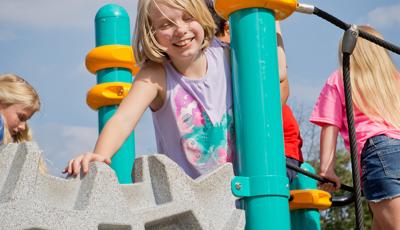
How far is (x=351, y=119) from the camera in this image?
1.98 m

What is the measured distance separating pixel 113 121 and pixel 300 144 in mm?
1301

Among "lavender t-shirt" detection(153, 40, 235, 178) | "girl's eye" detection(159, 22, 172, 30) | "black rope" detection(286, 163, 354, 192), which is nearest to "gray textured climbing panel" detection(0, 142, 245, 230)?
"lavender t-shirt" detection(153, 40, 235, 178)

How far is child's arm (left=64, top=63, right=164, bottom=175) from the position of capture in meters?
1.81

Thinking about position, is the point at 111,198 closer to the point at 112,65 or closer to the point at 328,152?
the point at 328,152

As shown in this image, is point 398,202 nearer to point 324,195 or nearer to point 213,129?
point 324,195

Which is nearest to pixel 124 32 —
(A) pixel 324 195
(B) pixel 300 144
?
(B) pixel 300 144

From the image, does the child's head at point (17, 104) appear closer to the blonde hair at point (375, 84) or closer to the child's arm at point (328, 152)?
the child's arm at point (328, 152)

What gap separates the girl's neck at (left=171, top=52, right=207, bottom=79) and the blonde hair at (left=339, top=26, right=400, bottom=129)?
86 cm

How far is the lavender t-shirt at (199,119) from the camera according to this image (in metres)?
1.98

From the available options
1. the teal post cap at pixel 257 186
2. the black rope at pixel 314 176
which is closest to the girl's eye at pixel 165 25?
the teal post cap at pixel 257 186

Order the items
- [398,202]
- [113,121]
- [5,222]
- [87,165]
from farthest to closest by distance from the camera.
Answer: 1. [398,202]
2. [113,121]
3. [87,165]
4. [5,222]

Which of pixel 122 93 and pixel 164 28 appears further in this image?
pixel 122 93

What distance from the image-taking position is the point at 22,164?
1389 millimetres

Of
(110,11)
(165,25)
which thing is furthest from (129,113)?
(110,11)
